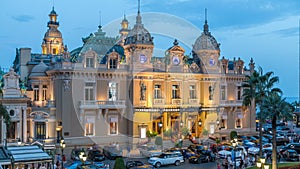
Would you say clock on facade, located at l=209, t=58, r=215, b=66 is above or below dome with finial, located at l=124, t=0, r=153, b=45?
below

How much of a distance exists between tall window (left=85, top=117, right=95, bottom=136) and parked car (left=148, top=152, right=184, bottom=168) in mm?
11230

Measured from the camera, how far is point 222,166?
44.5 meters

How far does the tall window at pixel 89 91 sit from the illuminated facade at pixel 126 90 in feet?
0.28

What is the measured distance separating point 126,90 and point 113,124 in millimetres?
4705

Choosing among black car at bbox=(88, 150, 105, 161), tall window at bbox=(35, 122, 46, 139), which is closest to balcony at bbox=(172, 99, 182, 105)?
black car at bbox=(88, 150, 105, 161)

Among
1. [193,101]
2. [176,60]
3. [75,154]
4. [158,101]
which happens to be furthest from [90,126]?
[193,101]

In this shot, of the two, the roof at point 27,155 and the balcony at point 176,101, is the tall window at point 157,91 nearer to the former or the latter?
the balcony at point 176,101

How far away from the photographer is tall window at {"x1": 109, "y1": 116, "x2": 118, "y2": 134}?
54.7 metres

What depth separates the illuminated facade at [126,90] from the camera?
171 feet

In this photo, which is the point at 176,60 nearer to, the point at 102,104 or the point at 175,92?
the point at 175,92

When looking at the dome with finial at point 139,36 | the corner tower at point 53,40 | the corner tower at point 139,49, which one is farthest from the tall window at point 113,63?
the corner tower at point 53,40

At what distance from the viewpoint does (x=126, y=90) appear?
5559 centimetres

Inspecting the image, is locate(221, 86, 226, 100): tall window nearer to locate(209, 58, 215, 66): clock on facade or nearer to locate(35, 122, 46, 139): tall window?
locate(209, 58, 215, 66): clock on facade

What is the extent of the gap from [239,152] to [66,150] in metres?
20.3
